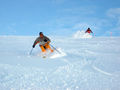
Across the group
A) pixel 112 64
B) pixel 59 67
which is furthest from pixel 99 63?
pixel 59 67

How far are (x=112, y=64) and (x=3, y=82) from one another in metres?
4.09

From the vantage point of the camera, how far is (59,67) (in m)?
6.52

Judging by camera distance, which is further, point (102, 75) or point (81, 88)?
point (102, 75)

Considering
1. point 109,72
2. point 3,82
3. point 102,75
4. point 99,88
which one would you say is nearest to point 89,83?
point 99,88

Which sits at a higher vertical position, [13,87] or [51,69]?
[51,69]

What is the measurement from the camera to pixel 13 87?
14.5ft

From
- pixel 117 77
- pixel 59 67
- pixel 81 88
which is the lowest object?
pixel 81 88

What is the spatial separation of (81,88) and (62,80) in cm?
69

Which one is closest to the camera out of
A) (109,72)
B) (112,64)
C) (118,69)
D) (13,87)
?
(13,87)

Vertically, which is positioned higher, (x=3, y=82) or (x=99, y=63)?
(x=99, y=63)

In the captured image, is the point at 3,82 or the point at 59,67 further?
the point at 59,67

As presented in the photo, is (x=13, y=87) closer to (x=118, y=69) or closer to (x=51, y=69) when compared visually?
(x=51, y=69)

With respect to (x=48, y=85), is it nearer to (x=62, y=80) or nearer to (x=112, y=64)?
(x=62, y=80)

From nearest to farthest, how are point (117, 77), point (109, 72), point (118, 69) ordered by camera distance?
point (117, 77)
point (109, 72)
point (118, 69)
